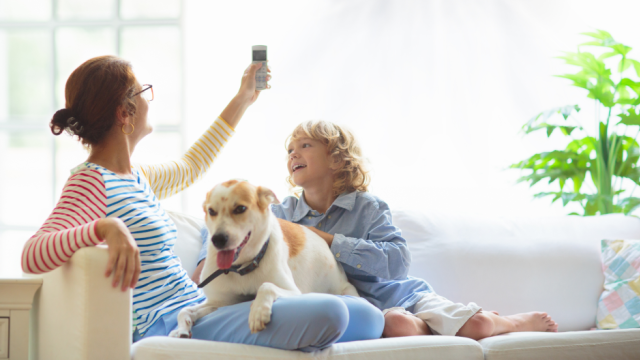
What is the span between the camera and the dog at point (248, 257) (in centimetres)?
116

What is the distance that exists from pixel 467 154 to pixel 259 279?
6.60ft

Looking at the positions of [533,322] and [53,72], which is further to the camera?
[53,72]

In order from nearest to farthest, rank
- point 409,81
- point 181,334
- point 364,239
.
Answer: point 181,334, point 364,239, point 409,81

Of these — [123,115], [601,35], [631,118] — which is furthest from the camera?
[601,35]

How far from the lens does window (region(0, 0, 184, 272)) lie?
113 inches

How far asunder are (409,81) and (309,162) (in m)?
1.37

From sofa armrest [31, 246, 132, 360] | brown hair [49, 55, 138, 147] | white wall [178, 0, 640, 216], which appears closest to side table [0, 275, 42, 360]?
sofa armrest [31, 246, 132, 360]

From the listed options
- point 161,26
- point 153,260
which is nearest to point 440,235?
point 153,260

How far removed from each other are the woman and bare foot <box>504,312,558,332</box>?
2.13 ft

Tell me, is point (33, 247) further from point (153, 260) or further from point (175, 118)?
point (175, 118)

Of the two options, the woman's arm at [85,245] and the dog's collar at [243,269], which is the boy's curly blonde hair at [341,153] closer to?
the dog's collar at [243,269]

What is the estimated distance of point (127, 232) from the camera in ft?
3.65

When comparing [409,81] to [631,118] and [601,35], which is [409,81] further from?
[631,118]

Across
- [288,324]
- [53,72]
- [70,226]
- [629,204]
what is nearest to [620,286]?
[629,204]
